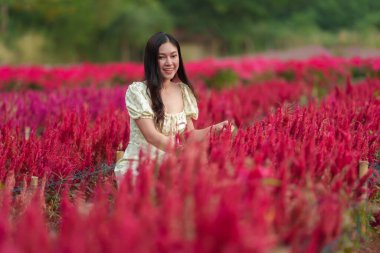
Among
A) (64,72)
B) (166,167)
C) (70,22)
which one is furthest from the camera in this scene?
(70,22)

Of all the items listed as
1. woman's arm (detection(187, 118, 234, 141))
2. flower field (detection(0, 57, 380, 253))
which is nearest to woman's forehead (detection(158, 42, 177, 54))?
woman's arm (detection(187, 118, 234, 141))

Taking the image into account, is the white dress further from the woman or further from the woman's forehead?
the woman's forehead

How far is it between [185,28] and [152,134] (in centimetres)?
3716

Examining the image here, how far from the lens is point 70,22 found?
32375mm

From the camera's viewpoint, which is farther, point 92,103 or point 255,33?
point 255,33

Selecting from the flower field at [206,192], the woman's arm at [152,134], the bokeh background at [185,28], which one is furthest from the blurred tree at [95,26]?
the woman's arm at [152,134]

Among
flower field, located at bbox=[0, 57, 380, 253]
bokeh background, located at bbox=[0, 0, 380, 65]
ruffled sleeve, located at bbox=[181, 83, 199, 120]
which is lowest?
flower field, located at bbox=[0, 57, 380, 253]

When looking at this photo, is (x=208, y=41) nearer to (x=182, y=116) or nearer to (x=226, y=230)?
(x=182, y=116)

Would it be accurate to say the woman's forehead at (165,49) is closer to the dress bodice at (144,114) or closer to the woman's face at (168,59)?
the woman's face at (168,59)

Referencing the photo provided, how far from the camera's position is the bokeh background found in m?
27.8

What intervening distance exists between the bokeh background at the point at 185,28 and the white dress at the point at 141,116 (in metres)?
17.6

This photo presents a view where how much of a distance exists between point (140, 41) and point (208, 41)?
25.4 ft

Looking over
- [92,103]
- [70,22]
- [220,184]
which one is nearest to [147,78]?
[220,184]

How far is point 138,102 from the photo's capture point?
3.91 meters
